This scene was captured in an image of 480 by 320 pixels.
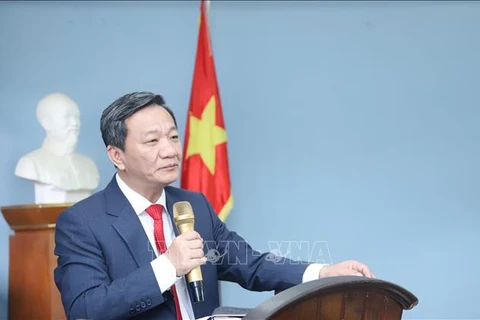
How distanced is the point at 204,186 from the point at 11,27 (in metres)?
1.45

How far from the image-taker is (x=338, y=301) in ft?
5.33

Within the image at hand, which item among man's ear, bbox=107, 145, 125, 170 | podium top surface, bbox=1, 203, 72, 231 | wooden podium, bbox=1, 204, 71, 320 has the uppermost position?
man's ear, bbox=107, 145, 125, 170

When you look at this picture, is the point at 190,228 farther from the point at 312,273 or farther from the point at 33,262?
the point at 33,262

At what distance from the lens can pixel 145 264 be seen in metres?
2.24

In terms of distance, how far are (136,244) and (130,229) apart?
0.17ft

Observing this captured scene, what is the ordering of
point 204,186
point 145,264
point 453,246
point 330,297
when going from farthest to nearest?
1. point 453,246
2. point 204,186
3. point 145,264
4. point 330,297

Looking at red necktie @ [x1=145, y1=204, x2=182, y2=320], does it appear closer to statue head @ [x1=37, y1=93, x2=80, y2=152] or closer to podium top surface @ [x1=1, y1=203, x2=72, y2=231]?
podium top surface @ [x1=1, y1=203, x2=72, y2=231]

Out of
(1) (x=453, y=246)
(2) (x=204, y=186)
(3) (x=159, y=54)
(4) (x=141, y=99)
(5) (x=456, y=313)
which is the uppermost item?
(3) (x=159, y=54)

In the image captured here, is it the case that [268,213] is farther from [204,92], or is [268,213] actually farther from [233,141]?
[204,92]

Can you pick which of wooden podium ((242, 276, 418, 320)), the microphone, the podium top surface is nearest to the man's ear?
Answer: the microphone

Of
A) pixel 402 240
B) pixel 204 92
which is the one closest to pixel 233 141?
pixel 204 92

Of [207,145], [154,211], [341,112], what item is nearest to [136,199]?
[154,211]

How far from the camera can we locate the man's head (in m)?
2.30

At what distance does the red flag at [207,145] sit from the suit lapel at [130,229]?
172 cm
